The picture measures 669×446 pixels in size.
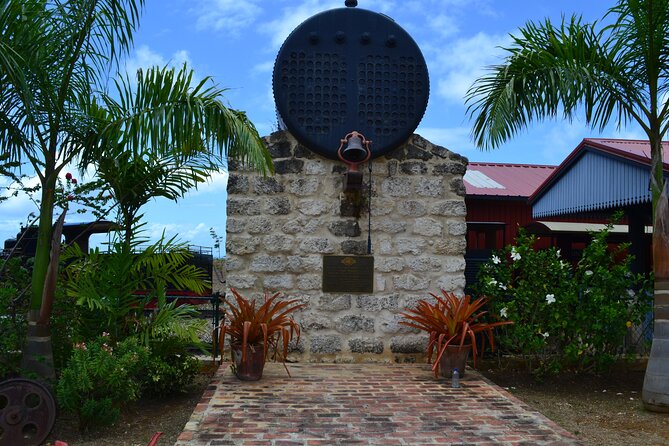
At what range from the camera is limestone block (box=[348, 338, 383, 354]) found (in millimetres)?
7109

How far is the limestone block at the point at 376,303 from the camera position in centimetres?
712

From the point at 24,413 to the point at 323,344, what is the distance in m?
3.15

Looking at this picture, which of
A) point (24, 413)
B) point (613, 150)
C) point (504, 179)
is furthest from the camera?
point (504, 179)

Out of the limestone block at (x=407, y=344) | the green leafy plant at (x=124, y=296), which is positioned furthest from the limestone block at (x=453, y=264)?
the green leafy plant at (x=124, y=296)

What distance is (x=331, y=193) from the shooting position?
7.20 metres

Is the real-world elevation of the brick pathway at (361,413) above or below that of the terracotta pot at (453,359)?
below

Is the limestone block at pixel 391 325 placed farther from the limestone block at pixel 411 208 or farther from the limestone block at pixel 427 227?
the limestone block at pixel 411 208

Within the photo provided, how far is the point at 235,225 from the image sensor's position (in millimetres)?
7039

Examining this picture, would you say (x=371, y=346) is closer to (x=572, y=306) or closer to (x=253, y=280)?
(x=253, y=280)

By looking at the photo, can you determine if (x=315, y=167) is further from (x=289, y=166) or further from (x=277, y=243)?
(x=277, y=243)

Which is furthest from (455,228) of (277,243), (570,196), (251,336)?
(570,196)

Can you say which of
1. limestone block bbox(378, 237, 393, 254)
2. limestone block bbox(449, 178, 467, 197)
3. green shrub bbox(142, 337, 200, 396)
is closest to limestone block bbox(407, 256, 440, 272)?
limestone block bbox(378, 237, 393, 254)

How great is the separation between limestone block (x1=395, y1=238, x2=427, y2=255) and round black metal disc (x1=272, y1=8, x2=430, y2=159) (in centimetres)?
102

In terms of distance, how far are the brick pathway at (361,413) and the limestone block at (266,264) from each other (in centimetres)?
114
